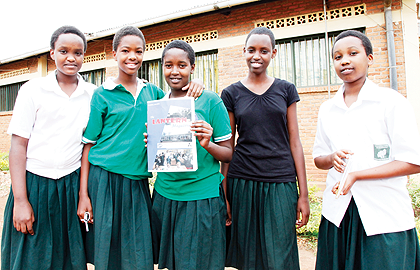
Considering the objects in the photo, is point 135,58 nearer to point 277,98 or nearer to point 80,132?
point 80,132

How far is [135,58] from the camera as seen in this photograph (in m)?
1.96

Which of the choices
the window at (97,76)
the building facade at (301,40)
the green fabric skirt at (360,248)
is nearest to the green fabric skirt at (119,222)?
the green fabric skirt at (360,248)

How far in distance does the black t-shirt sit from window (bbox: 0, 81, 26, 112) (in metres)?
13.6

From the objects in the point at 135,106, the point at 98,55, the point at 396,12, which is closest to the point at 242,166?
the point at 135,106

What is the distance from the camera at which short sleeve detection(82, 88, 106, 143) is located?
6.16ft

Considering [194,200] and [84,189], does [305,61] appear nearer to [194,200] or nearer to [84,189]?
[194,200]

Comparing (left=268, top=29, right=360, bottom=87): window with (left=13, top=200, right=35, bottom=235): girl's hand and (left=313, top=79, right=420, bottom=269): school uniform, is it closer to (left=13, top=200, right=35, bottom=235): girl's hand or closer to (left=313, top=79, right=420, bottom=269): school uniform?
(left=313, top=79, right=420, bottom=269): school uniform

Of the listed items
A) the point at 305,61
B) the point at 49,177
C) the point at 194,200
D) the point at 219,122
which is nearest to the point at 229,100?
the point at 219,122

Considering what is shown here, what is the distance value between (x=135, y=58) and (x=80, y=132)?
66cm

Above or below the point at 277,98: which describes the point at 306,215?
below

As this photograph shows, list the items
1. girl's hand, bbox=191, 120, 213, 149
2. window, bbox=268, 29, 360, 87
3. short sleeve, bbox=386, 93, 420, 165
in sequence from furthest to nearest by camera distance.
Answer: window, bbox=268, 29, 360, 87
girl's hand, bbox=191, 120, 213, 149
short sleeve, bbox=386, 93, 420, 165

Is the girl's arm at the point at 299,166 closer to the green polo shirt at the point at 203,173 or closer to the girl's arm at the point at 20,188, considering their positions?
the green polo shirt at the point at 203,173

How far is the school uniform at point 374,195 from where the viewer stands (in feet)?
4.91

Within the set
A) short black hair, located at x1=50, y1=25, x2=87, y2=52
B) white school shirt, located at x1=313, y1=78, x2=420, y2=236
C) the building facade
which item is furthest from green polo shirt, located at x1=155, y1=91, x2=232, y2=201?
the building facade
